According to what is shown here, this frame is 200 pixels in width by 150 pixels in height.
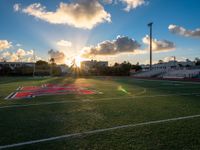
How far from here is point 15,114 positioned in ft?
22.3

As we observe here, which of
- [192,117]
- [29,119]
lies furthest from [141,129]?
[29,119]

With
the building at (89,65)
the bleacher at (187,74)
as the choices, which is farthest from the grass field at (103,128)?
the building at (89,65)

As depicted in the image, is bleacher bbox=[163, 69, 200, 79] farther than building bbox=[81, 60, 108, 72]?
No

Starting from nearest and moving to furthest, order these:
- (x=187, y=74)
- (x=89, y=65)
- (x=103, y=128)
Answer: (x=103, y=128)
(x=187, y=74)
(x=89, y=65)

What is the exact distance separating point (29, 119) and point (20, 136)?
1.55 meters

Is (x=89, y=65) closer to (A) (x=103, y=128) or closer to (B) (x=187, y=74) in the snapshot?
(B) (x=187, y=74)

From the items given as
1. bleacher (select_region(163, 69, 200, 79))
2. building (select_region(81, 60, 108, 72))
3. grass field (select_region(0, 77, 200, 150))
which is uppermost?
building (select_region(81, 60, 108, 72))

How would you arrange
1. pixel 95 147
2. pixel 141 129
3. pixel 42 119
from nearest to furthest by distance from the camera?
pixel 95 147, pixel 141 129, pixel 42 119

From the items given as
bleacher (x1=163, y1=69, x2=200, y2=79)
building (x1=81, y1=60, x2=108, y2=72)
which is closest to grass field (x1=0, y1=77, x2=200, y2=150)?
bleacher (x1=163, y1=69, x2=200, y2=79)

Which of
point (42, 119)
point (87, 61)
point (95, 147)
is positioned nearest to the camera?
point (95, 147)

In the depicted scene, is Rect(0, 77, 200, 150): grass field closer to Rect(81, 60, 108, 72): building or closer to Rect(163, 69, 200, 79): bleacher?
Rect(163, 69, 200, 79): bleacher

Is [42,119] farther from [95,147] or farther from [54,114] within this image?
[95,147]

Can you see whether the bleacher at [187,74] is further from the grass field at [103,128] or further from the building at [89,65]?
the building at [89,65]

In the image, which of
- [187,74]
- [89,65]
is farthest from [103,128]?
[89,65]
